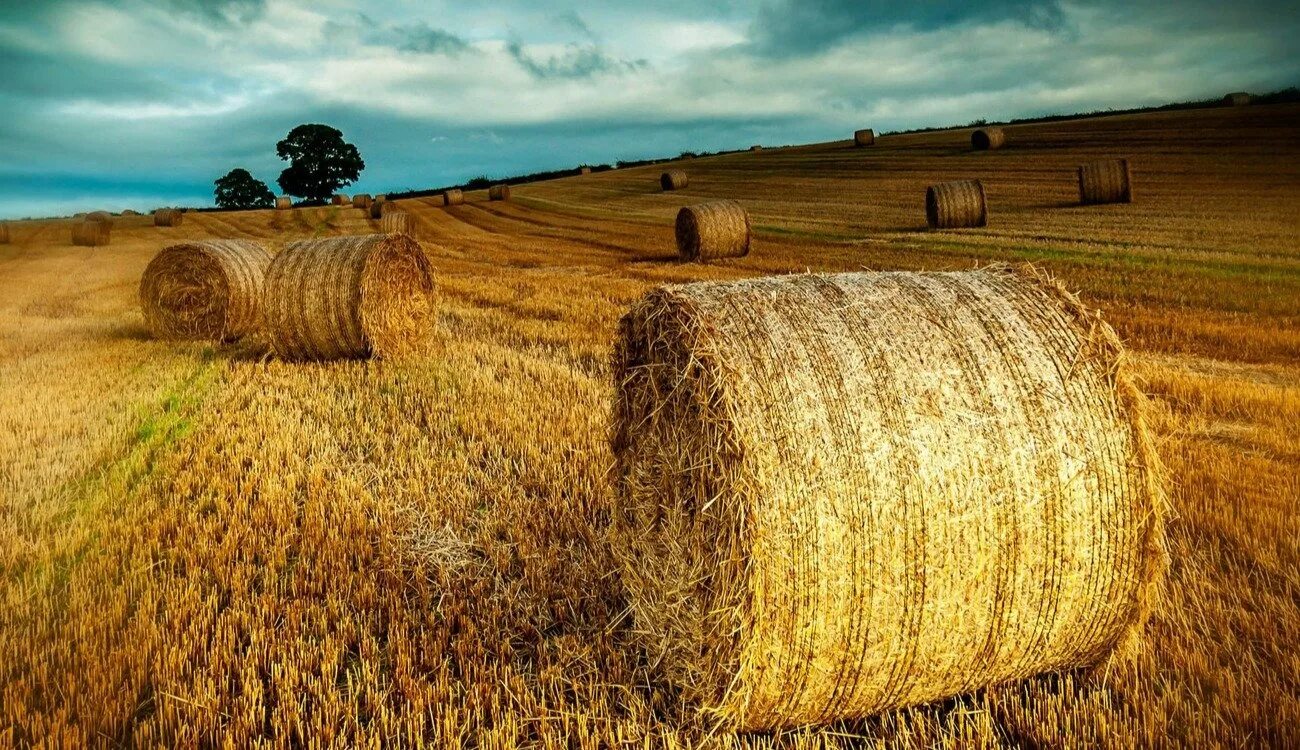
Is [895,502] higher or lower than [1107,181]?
lower

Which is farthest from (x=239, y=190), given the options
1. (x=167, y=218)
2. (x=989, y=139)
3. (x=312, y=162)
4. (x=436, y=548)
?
(x=436, y=548)

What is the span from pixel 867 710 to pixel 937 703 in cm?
34

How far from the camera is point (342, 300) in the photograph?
33.5 ft

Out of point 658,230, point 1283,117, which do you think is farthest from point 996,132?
point 658,230

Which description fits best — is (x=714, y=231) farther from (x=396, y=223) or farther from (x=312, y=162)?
(x=312, y=162)

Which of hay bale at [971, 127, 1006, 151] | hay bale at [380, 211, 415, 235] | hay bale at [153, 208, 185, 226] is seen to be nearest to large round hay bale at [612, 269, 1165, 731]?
hay bale at [380, 211, 415, 235]

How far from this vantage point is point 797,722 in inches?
128

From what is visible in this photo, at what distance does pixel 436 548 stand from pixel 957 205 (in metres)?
20.5

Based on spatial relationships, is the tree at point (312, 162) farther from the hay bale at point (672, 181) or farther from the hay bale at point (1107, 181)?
the hay bale at point (1107, 181)

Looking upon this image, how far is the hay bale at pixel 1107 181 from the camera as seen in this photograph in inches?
935

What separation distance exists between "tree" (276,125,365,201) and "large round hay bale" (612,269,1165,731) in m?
78.1

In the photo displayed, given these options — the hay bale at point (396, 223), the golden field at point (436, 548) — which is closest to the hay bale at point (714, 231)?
the golden field at point (436, 548)

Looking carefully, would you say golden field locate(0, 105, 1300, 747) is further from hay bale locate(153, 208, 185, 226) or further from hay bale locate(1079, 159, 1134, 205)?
hay bale locate(153, 208, 185, 226)

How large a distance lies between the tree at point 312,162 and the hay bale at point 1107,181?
6544 centimetres
